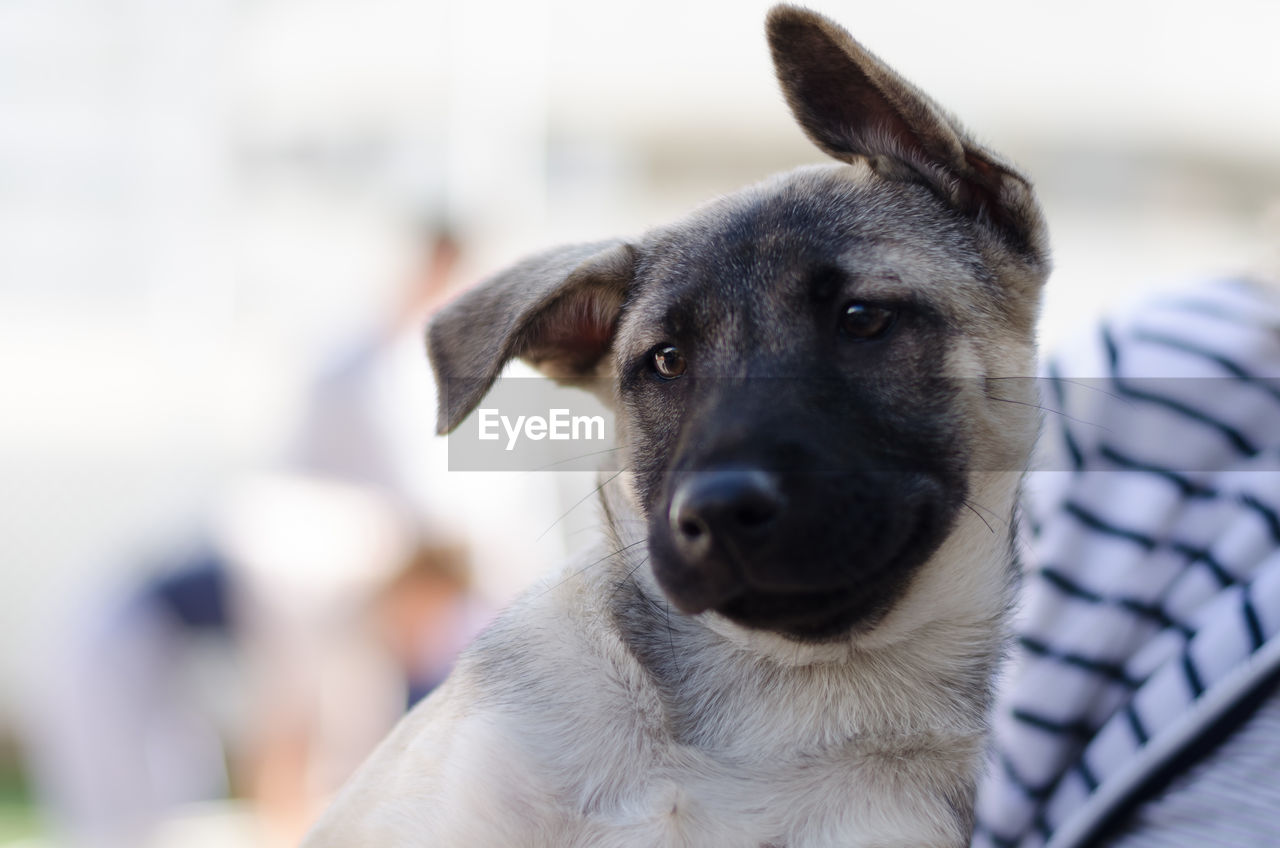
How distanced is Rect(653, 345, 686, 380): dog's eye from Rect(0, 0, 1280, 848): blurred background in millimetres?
1677

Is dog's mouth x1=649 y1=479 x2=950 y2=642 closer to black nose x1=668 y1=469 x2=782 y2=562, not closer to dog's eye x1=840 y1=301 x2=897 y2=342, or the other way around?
black nose x1=668 y1=469 x2=782 y2=562

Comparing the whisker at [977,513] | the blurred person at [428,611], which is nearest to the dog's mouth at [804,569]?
the whisker at [977,513]

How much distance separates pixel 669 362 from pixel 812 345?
0.30 meters

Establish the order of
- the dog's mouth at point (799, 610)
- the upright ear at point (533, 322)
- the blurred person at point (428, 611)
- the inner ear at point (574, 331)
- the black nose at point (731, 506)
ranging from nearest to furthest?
the black nose at point (731, 506) → the dog's mouth at point (799, 610) → the upright ear at point (533, 322) → the inner ear at point (574, 331) → the blurred person at point (428, 611)

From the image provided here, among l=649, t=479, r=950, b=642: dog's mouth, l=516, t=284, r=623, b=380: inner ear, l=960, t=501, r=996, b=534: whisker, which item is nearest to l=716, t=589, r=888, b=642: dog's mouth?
l=649, t=479, r=950, b=642: dog's mouth

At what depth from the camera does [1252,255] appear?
94.6 inches

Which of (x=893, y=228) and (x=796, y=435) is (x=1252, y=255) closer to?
(x=893, y=228)

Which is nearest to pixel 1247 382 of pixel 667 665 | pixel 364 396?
pixel 667 665

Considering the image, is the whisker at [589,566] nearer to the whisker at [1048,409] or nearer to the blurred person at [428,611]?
the whisker at [1048,409]

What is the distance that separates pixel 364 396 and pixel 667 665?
2561 mm

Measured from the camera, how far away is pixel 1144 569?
173 centimetres

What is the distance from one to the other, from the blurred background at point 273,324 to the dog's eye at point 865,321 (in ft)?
6.31

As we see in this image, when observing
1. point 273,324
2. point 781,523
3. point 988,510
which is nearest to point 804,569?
point 781,523

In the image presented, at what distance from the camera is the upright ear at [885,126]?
1754mm
